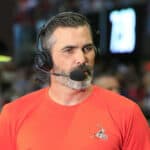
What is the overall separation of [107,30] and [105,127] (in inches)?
171

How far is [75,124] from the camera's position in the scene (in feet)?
9.21

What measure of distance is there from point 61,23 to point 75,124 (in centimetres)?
46

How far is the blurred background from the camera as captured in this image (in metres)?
6.86

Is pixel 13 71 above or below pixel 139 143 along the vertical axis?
below

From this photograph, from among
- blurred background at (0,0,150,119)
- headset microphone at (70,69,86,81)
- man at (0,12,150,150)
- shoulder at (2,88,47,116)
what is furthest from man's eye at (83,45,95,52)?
blurred background at (0,0,150,119)

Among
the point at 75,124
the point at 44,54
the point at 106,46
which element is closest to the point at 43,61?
the point at 44,54

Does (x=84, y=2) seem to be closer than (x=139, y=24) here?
No

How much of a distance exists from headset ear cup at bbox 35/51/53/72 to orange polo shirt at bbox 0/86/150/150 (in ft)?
0.38

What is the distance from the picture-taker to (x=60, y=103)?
2893mm

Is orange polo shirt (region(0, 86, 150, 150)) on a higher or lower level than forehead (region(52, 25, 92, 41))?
lower

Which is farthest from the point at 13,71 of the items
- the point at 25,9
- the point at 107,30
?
the point at 25,9

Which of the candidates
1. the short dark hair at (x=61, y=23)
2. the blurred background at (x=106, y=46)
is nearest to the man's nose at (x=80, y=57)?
the short dark hair at (x=61, y=23)

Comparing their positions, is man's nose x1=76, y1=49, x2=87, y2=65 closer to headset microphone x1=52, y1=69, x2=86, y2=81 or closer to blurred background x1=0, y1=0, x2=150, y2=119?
headset microphone x1=52, y1=69, x2=86, y2=81

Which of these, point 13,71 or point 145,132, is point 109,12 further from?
point 145,132
